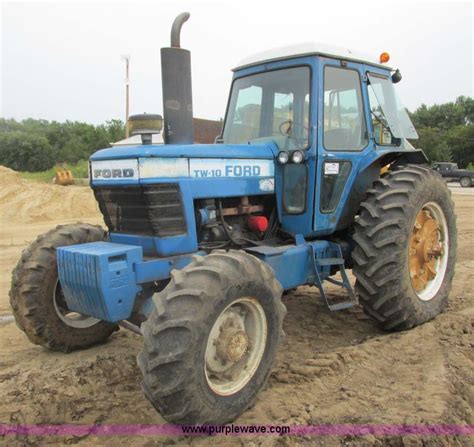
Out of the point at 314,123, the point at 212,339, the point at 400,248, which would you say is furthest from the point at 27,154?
the point at 212,339

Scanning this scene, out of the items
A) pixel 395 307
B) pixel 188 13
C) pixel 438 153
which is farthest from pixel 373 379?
pixel 438 153

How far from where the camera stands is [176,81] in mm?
3609

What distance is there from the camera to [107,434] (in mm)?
3051

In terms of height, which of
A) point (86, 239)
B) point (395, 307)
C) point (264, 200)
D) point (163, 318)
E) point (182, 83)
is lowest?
point (395, 307)

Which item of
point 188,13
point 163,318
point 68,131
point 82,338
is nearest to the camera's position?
point 163,318

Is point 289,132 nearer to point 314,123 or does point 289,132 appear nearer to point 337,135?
point 314,123

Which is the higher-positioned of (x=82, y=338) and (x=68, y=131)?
(x=68, y=131)

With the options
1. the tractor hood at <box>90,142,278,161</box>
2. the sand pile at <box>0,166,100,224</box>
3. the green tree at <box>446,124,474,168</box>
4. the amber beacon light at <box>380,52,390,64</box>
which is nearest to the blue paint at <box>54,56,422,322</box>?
the tractor hood at <box>90,142,278,161</box>

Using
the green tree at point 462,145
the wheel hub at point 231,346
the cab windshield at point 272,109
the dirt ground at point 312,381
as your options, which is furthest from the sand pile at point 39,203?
the green tree at point 462,145

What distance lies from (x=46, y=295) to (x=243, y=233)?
1682 millimetres

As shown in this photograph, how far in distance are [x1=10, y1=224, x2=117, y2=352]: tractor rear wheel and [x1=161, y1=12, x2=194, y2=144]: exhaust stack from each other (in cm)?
124

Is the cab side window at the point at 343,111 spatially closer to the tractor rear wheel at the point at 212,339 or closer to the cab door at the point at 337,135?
the cab door at the point at 337,135

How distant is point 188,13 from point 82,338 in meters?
2.73

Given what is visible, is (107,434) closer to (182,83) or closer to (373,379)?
(373,379)
